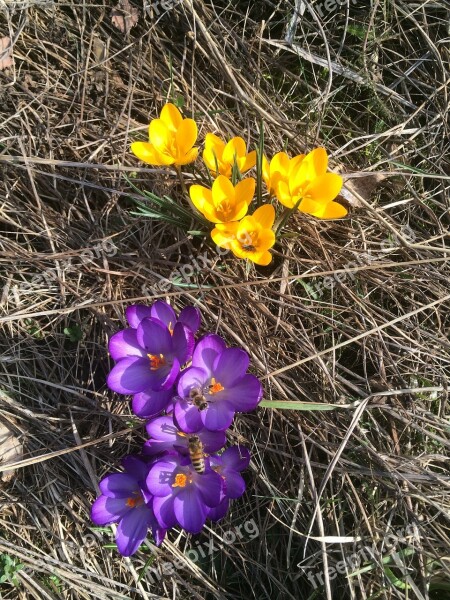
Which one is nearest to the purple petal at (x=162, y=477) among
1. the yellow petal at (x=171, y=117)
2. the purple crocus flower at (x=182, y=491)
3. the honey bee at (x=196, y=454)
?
the purple crocus flower at (x=182, y=491)

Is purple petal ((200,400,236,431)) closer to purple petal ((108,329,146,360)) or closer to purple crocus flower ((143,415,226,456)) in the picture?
purple crocus flower ((143,415,226,456))

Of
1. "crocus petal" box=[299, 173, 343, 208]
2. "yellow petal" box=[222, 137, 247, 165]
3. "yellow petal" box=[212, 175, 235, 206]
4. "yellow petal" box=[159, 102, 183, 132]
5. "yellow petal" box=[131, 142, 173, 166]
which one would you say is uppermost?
"yellow petal" box=[159, 102, 183, 132]

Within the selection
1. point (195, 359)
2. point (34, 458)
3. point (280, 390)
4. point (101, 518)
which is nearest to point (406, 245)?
point (280, 390)

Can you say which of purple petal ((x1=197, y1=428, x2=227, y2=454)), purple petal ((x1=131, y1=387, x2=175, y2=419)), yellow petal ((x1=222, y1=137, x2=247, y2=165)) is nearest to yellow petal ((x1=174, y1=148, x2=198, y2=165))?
yellow petal ((x1=222, y1=137, x2=247, y2=165))

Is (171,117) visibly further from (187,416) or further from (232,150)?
(187,416)

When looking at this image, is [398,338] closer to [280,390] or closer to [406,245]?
[406,245]

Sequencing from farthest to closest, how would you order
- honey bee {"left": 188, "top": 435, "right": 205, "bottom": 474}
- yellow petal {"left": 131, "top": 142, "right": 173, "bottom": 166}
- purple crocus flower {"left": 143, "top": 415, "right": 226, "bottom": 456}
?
yellow petal {"left": 131, "top": 142, "right": 173, "bottom": 166} < purple crocus flower {"left": 143, "top": 415, "right": 226, "bottom": 456} < honey bee {"left": 188, "top": 435, "right": 205, "bottom": 474}

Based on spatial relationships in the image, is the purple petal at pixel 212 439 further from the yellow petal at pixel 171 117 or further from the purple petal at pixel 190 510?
the yellow petal at pixel 171 117
